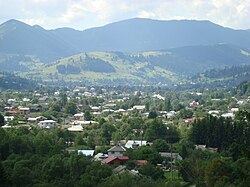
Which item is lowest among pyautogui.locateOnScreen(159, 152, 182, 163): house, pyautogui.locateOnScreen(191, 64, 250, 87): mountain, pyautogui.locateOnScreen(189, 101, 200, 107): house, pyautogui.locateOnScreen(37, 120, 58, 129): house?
pyautogui.locateOnScreen(191, 64, 250, 87): mountain

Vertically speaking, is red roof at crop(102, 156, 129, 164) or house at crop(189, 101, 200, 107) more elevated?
red roof at crop(102, 156, 129, 164)


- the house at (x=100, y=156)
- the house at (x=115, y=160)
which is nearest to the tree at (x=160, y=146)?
the house at (x=100, y=156)

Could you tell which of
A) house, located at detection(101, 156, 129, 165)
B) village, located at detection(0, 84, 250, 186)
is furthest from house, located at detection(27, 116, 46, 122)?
house, located at detection(101, 156, 129, 165)

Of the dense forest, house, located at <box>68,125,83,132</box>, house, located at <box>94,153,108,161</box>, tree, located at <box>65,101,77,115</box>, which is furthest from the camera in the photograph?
the dense forest

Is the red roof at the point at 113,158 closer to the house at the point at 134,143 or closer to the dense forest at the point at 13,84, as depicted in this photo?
the house at the point at 134,143

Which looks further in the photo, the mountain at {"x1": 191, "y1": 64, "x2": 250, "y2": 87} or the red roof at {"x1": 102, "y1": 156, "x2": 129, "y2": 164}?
the mountain at {"x1": 191, "y1": 64, "x2": 250, "y2": 87}

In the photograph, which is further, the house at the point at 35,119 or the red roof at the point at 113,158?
the house at the point at 35,119

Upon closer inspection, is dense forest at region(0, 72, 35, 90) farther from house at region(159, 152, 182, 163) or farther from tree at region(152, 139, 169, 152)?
house at region(159, 152, 182, 163)

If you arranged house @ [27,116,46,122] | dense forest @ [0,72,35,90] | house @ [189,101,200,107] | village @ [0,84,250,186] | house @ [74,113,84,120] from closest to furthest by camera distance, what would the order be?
1. village @ [0,84,250,186]
2. house @ [27,116,46,122]
3. house @ [74,113,84,120]
4. house @ [189,101,200,107]
5. dense forest @ [0,72,35,90]

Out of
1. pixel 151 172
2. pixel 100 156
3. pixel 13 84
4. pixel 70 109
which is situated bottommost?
pixel 13 84

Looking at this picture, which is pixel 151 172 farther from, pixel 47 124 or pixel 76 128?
pixel 47 124

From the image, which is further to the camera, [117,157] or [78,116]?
[78,116]

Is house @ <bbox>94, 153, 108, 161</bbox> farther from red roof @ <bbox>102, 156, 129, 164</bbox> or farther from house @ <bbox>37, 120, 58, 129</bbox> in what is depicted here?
house @ <bbox>37, 120, 58, 129</bbox>

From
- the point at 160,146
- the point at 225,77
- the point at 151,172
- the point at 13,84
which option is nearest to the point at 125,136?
the point at 160,146
